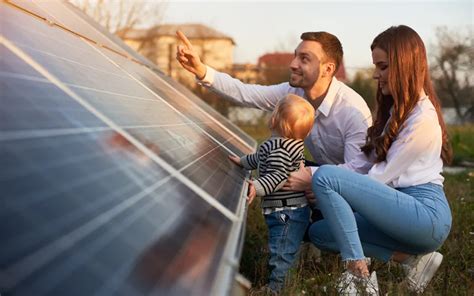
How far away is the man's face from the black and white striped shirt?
0.79m

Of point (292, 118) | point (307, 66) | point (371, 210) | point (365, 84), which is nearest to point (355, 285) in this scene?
point (371, 210)

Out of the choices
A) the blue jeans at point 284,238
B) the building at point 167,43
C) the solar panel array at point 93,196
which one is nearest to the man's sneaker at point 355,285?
the blue jeans at point 284,238

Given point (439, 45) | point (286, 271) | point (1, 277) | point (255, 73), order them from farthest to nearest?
point (439, 45) < point (255, 73) < point (286, 271) < point (1, 277)

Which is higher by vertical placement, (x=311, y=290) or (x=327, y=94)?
(x=327, y=94)

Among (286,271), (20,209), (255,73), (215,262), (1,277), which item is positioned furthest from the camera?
(255,73)

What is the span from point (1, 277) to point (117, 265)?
0.29m

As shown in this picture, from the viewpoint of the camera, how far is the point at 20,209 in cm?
154

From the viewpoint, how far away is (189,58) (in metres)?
4.54

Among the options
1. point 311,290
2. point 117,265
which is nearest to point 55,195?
point 117,265

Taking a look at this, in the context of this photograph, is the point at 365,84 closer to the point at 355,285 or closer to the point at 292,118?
the point at 292,118

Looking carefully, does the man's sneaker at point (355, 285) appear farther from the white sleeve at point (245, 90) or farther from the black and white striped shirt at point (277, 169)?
the white sleeve at point (245, 90)

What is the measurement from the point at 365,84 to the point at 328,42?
59.1 ft

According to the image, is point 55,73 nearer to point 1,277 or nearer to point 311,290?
point 1,277

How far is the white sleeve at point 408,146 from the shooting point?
3.50 meters
